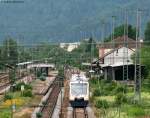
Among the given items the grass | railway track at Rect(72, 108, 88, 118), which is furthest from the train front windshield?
the grass

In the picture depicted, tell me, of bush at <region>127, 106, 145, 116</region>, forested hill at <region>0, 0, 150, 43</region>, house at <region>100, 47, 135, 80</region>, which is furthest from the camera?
forested hill at <region>0, 0, 150, 43</region>

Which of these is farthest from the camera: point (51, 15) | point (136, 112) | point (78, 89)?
point (51, 15)

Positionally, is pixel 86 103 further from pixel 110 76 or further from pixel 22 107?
pixel 110 76

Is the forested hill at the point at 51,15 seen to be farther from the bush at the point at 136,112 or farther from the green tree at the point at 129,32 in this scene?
the bush at the point at 136,112

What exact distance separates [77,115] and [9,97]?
7288 mm

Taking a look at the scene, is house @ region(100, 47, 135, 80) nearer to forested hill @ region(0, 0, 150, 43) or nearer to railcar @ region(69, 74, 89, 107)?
railcar @ region(69, 74, 89, 107)

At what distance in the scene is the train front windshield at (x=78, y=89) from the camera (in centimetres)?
3628

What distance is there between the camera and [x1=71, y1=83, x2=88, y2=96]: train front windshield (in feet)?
119

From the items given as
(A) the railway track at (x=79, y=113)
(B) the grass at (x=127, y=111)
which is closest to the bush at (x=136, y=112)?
(B) the grass at (x=127, y=111)

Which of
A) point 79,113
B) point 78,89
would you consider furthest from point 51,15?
point 79,113

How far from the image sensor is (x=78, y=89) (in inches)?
1439

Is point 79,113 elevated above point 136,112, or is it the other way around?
point 136,112

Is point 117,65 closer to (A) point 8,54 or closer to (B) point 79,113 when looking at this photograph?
(A) point 8,54

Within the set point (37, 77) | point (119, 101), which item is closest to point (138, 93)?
point (119, 101)
